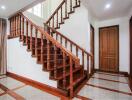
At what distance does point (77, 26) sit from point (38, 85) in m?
2.51

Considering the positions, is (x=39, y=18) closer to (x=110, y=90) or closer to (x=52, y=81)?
(x=52, y=81)

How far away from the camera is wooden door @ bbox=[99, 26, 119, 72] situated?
4.78 metres

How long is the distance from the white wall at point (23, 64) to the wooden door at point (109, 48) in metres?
3.30

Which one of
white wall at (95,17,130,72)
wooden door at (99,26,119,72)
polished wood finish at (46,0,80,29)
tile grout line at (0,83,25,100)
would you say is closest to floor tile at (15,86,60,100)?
tile grout line at (0,83,25,100)

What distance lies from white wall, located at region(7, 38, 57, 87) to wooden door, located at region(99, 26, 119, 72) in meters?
3.30

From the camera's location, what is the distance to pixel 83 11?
3.83 meters

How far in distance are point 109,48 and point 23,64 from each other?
12.7ft

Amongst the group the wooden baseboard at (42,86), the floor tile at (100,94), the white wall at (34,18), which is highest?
the white wall at (34,18)

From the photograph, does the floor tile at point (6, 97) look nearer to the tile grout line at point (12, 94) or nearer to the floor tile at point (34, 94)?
the tile grout line at point (12, 94)

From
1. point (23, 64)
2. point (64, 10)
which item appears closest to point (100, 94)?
point (23, 64)

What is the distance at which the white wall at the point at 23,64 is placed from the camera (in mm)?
2882

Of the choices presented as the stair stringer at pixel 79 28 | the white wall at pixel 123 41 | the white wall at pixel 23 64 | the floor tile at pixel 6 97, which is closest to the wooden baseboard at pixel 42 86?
the white wall at pixel 23 64

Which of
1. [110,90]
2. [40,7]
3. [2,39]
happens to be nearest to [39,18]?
[40,7]

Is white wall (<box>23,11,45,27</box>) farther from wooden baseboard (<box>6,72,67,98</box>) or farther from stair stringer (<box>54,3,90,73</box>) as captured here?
wooden baseboard (<box>6,72,67,98</box>)
